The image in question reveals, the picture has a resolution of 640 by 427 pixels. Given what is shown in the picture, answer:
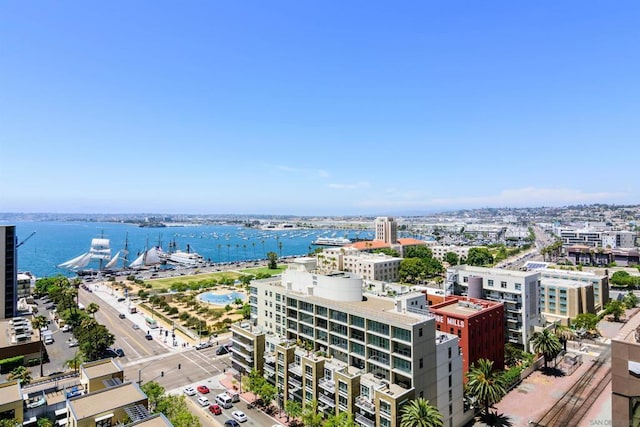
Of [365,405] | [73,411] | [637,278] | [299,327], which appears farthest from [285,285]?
[637,278]

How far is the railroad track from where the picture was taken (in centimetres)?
4586

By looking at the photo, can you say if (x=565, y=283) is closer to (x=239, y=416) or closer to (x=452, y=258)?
(x=239, y=416)

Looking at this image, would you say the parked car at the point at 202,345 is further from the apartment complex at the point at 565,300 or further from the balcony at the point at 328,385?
the apartment complex at the point at 565,300

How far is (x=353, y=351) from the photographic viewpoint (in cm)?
4594

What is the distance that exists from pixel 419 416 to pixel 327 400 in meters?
12.3

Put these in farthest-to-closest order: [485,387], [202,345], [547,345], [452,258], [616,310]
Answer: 1. [452,258]
2. [616,310]
3. [202,345]
4. [547,345]
5. [485,387]

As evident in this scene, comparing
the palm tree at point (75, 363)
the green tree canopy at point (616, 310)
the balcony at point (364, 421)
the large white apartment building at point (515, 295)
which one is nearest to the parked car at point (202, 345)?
the palm tree at point (75, 363)

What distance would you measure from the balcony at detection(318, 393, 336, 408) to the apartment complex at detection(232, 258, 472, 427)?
104 mm

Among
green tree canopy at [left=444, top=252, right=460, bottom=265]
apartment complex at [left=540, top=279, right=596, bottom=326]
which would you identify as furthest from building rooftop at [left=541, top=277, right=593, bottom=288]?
green tree canopy at [left=444, top=252, right=460, bottom=265]

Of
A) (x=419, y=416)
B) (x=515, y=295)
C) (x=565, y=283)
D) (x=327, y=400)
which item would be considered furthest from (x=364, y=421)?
(x=565, y=283)

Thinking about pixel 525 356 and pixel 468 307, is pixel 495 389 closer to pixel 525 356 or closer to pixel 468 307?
pixel 468 307

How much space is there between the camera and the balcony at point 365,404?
129ft

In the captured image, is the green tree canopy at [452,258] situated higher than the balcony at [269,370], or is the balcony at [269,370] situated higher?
the balcony at [269,370]

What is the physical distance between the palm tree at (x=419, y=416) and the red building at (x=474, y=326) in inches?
740
